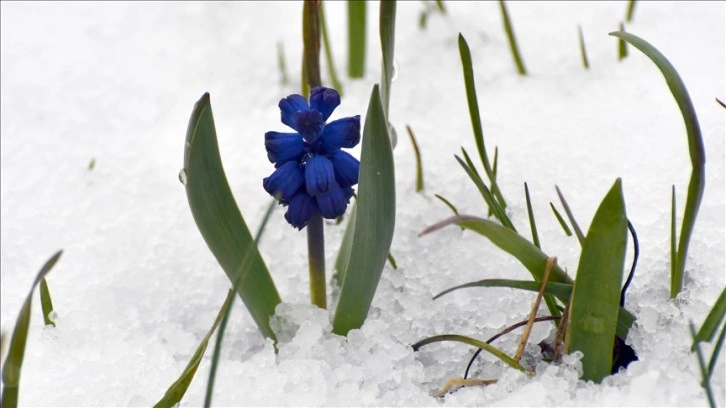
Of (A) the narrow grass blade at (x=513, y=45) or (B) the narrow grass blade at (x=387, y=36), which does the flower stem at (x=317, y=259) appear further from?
(A) the narrow grass blade at (x=513, y=45)

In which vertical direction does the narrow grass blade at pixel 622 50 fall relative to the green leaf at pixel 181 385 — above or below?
above

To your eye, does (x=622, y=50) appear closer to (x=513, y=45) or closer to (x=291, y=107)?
(x=513, y=45)

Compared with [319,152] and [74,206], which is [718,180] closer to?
[319,152]

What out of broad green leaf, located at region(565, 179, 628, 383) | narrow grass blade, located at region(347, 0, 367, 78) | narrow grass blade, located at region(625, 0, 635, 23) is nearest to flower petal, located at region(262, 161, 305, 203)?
broad green leaf, located at region(565, 179, 628, 383)

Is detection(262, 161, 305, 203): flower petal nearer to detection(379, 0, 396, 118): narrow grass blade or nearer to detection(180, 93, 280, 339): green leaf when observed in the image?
detection(180, 93, 280, 339): green leaf

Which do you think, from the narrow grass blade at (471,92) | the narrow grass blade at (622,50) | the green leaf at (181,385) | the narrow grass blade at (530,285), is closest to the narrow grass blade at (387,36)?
the narrow grass blade at (471,92)
